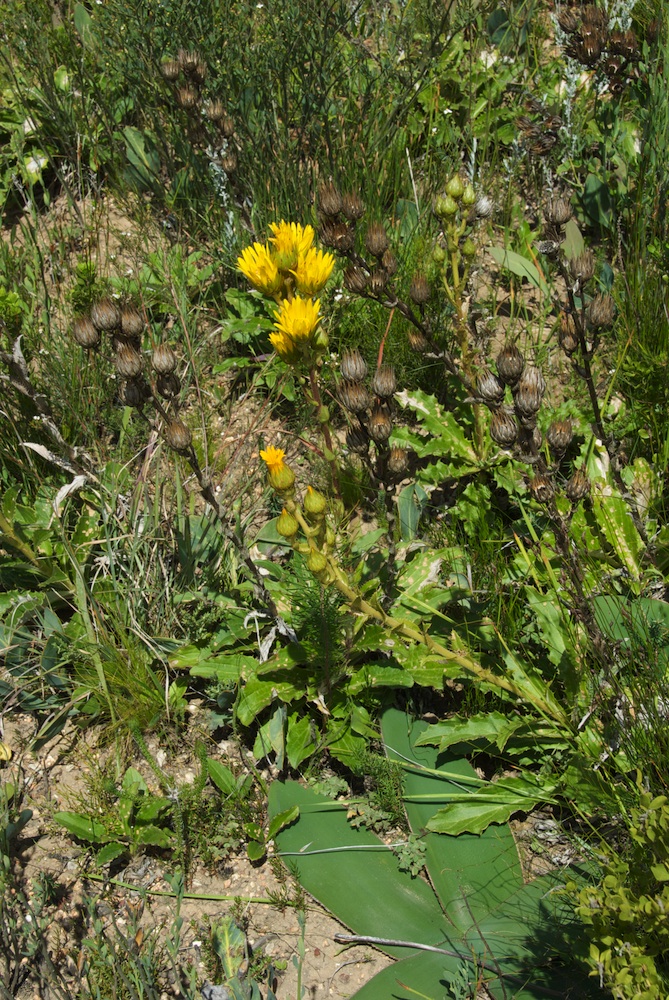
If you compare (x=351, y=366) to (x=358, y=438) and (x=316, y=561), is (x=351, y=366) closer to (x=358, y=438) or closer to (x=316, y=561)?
(x=358, y=438)

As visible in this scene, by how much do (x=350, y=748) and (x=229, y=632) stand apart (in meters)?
0.48

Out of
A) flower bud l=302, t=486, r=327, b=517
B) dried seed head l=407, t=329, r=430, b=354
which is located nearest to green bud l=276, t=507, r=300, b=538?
flower bud l=302, t=486, r=327, b=517

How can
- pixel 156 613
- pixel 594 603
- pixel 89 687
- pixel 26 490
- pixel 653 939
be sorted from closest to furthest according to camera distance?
pixel 653 939 < pixel 594 603 < pixel 89 687 < pixel 156 613 < pixel 26 490

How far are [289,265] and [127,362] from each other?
17.1 inches

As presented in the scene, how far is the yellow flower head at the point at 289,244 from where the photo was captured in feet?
5.44

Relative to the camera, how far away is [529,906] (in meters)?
1.71

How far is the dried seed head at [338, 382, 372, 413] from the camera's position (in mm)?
1819

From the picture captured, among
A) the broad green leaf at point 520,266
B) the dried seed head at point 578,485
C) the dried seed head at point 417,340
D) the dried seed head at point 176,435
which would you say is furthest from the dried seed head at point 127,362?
the broad green leaf at point 520,266

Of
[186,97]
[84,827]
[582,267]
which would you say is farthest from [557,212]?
[84,827]

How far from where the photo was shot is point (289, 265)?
5.57 feet

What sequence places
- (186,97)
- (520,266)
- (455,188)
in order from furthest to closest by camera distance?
(520,266) < (186,97) < (455,188)

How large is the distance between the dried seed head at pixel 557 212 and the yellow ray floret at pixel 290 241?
619 millimetres

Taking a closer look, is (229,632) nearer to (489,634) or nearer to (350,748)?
(350,748)

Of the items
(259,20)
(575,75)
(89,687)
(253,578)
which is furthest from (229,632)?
(259,20)
